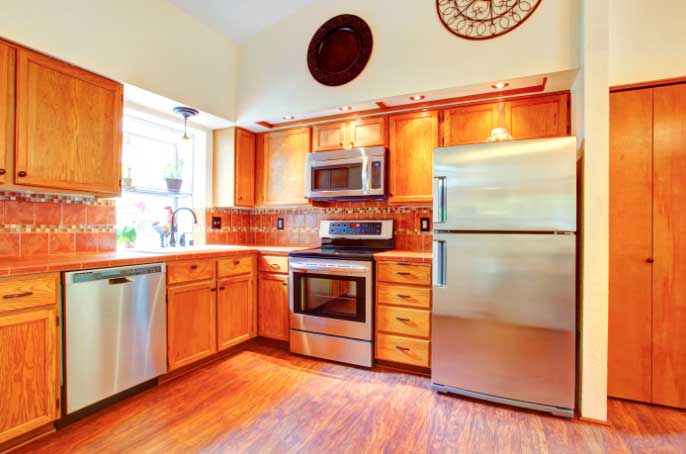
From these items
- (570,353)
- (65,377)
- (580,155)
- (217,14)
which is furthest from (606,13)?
(65,377)

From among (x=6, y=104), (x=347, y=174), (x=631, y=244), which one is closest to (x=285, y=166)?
(x=347, y=174)

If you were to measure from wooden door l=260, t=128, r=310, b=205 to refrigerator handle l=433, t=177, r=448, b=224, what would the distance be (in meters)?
1.42

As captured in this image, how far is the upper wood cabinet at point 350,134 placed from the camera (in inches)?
115

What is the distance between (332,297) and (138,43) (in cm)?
241

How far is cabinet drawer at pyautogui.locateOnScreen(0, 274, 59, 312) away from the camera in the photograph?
5.13 feet

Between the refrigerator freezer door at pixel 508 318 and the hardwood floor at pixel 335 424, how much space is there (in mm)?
181

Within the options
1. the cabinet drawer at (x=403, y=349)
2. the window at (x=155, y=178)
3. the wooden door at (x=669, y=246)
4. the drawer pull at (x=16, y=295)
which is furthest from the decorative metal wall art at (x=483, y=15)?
the drawer pull at (x=16, y=295)

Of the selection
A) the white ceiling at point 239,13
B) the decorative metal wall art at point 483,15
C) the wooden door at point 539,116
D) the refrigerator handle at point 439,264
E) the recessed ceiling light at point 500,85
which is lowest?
the refrigerator handle at point 439,264

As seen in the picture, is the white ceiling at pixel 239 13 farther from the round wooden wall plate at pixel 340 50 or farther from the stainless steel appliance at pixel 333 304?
the stainless steel appliance at pixel 333 304

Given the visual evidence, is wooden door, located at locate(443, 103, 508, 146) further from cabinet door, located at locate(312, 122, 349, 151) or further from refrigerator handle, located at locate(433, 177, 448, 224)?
cabinet door, located at locate(312, 122, 349, 151)

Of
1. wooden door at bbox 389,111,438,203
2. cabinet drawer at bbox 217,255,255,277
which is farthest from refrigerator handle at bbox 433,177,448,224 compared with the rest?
cabinet drawer at bbox 217,255,255,277

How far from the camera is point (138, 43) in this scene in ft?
7.79

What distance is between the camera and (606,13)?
1890 mm

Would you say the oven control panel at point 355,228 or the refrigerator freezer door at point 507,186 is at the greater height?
the refrigerator freezer door at point 507,186
